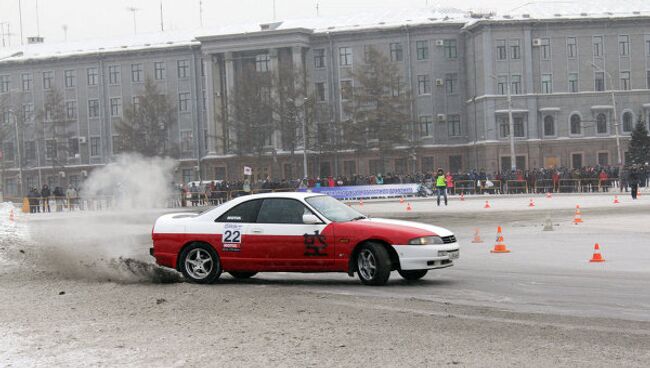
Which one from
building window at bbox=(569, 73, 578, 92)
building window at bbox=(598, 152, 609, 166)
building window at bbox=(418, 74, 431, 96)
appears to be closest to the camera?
building window at bbox=(598, 152, 609, 166)

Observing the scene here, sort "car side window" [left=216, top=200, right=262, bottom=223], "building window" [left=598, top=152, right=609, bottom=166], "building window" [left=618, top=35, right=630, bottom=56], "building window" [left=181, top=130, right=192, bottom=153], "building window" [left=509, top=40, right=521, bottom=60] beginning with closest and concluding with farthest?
"car side window" [left=216, top=200, right=262, bottom=223] → "building window" [left=598, top=152, right=609, bottom=166] → "building window" [left=509, top=40, right=521, bottom=60] → "building window" [left=618, top=35, right=630, bottom=56] → "building window" [left=181, top=130, right=192, bottom=153]

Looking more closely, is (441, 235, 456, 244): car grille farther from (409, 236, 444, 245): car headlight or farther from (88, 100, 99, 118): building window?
(88, 100, 99, 118): building window

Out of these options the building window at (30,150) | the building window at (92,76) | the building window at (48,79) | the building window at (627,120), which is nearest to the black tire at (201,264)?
the building window at (627,120)

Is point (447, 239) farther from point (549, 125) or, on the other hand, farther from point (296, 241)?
point (549, 125)

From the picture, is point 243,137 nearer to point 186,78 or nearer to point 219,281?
point 186,78

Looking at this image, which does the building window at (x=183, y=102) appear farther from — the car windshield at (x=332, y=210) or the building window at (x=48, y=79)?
the car windshield at (x=332, y=210)

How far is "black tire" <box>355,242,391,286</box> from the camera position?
13.3 meters

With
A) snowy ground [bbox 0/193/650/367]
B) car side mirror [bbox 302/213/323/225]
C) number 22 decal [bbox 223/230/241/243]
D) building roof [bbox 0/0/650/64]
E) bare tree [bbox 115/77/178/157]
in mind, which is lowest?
snowy ground [bbox 0/193/650/367]

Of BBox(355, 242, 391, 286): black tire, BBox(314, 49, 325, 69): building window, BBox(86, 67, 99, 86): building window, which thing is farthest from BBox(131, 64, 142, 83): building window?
BBox(355, 242, 391, 286): black tire

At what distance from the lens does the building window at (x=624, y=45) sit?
3307 inches

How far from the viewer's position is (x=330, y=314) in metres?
10.9

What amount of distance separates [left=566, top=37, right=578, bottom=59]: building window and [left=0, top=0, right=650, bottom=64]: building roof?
199 cm

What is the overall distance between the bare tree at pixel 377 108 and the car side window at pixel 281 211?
214ft

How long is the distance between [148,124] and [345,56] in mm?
20207
